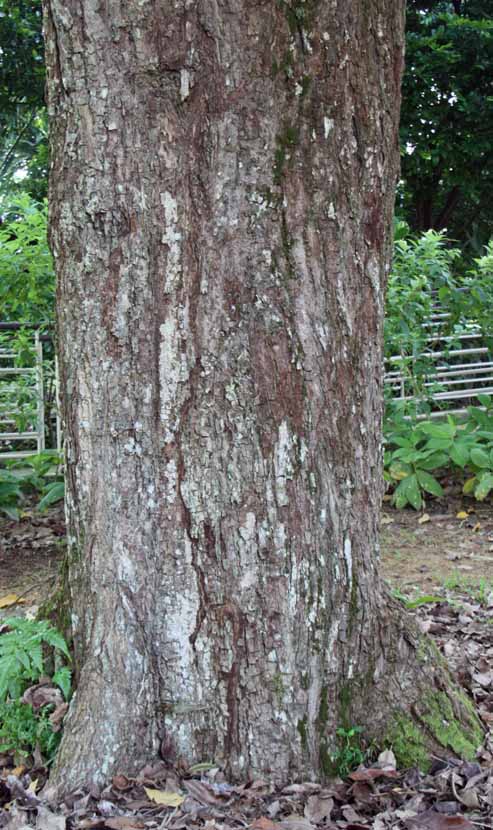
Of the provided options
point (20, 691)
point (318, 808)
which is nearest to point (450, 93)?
point (20, 691)

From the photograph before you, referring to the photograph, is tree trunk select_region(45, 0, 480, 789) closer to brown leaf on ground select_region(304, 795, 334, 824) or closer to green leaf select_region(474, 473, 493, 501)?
brown leaf on ground select_region(304, 795, 334, 824)

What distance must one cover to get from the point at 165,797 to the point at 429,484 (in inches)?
169

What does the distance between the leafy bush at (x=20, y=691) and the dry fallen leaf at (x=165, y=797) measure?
0.37m

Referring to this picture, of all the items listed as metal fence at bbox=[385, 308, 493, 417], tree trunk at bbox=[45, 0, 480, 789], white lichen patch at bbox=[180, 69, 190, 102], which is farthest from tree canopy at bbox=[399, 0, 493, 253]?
white lichen patch at bbox=[180, 69, 190, 102]

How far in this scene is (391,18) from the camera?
2312mm

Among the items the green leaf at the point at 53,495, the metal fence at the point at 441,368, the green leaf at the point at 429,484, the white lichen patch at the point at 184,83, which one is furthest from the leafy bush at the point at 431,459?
the white lichen patch at the point at 184,83

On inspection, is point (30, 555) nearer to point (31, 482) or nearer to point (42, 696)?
point (31, 482)

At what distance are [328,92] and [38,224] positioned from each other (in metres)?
3.26

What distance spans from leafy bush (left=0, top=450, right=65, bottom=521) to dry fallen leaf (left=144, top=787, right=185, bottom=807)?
10.8 ft

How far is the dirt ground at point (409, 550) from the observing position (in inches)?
179

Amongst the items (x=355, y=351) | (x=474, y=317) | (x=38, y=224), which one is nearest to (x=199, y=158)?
(x=355, y=351)

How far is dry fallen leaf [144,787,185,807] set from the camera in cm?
211

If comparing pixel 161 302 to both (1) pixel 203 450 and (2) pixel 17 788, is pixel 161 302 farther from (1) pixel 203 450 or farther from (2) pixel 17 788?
(2) pixel 17 788

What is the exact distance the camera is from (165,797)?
6.98 feet
